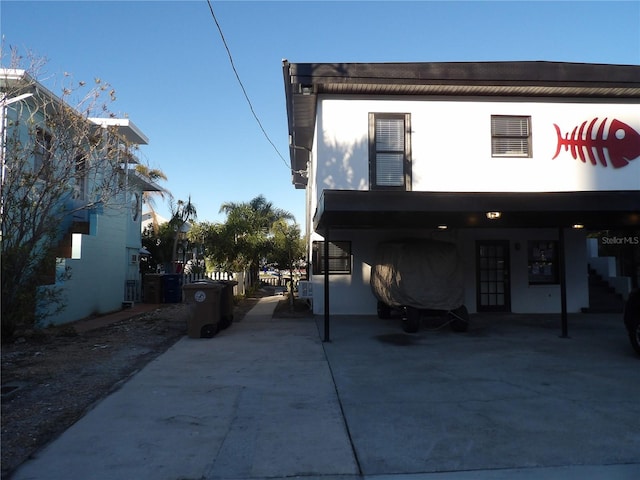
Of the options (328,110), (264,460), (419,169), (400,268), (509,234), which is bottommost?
(264,460)

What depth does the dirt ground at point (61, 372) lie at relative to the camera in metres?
4.79

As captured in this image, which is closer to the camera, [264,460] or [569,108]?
[264,460]

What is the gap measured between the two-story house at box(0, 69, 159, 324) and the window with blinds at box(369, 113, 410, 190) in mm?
6192

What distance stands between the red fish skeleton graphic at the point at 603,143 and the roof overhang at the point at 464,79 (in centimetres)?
88

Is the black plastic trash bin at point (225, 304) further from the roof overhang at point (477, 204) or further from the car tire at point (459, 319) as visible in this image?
the car tire at point (459, 319)

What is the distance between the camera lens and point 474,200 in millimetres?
9281

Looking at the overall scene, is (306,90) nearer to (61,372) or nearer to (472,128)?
(472,128)

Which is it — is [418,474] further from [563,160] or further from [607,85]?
[607,85]

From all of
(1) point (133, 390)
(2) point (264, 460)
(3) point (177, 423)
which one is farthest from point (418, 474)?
(1) point (133, 390)

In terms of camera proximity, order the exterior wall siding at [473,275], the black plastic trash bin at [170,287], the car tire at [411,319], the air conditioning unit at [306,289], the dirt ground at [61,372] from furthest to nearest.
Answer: the black plastic trash bin at [170,287] < the air conditioning unit at [306,289] < the exterior wall siding at [473,275] < the car tire at [411,319] < the dirt ground at [61,372]

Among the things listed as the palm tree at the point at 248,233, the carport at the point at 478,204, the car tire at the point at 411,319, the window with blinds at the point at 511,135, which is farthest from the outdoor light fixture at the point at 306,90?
the palm tree at the point at 248,233

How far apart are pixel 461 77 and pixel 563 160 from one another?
3.59 m

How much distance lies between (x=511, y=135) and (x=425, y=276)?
483 cm

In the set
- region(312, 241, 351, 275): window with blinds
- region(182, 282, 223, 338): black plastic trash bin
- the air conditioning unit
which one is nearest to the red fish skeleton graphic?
region(312, 241, 351, 275): window with blinds
